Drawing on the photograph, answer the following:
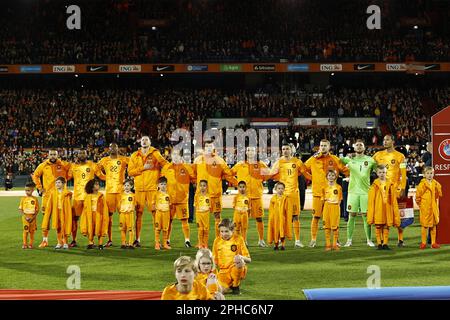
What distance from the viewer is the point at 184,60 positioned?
43.1 meters

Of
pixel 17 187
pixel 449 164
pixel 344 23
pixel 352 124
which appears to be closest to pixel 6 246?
pixel 449 164

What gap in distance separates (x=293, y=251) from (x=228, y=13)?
3497cm

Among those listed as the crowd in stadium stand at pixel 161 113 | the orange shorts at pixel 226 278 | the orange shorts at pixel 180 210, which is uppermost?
the crowd in stadium stand at pixel 161 113

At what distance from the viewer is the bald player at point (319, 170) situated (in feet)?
44.6

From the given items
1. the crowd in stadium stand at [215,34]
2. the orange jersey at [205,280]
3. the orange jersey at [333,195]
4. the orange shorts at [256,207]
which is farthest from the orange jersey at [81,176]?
the crowd in stadium stand at [215,34]

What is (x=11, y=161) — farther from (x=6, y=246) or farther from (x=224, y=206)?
(x=6, y=246)

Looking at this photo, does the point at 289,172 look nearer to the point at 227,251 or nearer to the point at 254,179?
the point at 254,179

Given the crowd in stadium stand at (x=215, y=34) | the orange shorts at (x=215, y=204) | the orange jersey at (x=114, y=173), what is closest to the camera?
the orange shorts at (x=215, y=204)

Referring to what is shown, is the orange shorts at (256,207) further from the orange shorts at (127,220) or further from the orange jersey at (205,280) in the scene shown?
the orange jersey at (205,280)

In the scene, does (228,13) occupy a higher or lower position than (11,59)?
higher

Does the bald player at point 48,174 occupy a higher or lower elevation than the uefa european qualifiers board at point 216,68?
lower

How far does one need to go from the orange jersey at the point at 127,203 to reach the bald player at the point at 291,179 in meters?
2.82

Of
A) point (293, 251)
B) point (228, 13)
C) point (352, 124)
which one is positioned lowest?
point (293, 251)

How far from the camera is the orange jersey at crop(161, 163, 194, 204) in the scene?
13.9 metres
